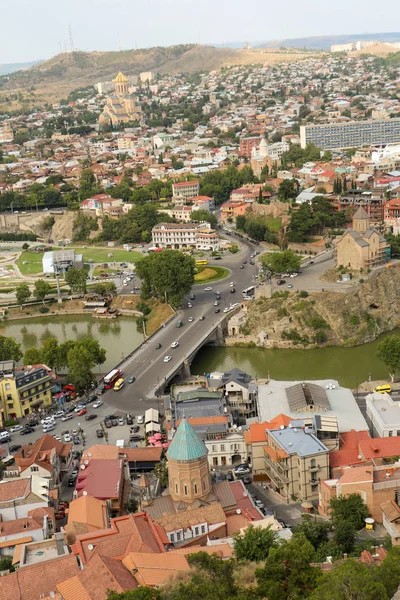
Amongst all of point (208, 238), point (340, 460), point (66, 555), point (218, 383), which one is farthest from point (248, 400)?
point (208, 238)

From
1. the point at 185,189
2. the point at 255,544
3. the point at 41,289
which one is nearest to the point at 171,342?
the point at 41,289

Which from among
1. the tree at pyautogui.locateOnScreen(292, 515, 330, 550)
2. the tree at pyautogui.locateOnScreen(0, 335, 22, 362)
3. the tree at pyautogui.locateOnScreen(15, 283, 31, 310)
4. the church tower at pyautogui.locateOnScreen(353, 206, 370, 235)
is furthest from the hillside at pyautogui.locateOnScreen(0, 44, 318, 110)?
the tree at pyautogui.locateOnScreen(292, 515, 330, 550)

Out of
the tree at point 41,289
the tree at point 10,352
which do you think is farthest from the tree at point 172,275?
the tree at point 10,352

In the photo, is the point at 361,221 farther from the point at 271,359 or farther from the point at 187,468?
the point at 187,468

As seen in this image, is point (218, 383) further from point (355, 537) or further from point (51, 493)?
point (355, 537)

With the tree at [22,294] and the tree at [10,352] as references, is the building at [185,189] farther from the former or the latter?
Answer: the tree at [10,352]

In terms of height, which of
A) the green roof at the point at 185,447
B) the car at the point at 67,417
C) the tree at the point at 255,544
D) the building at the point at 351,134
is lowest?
the car at the point at 67,417
